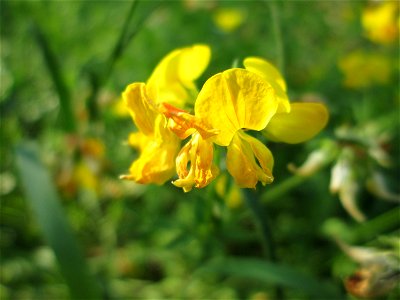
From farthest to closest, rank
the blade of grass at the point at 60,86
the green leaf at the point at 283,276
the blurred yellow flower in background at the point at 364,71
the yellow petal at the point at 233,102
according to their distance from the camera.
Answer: the blurred yellow flower in background at the point at 364,71, the blade of grass at the point at 60,86, the green leaf at the point at 283,276, the yellow petal at the point at 233,102

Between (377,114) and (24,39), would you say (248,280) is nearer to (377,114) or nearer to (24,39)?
(377,114)

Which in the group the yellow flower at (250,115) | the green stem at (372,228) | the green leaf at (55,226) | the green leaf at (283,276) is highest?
the yellow flower at (250,115)

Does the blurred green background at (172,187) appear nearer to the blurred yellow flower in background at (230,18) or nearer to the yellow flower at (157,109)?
the blurred yellow flower in background at (230,18)

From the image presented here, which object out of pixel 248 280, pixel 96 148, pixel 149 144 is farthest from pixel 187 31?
pixel 149 144

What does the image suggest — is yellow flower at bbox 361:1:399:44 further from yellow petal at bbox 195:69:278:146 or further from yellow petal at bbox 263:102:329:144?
yellow petal at bbox 195:69:278:146

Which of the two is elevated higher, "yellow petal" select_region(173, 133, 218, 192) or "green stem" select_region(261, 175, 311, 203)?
"yellow petal" select_region(173, 133, 218, 192)

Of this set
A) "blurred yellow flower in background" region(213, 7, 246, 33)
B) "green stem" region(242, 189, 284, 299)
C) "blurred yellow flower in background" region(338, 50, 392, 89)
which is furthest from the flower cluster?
"blurred yellow flower in background" region(213, 7, 246, 33)

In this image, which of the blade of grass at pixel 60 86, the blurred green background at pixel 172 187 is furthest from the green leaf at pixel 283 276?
the blade of grass at pixel 60 86

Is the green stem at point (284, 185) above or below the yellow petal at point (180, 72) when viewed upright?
below

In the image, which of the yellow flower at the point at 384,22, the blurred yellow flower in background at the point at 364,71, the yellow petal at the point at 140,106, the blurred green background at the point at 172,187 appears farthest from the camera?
the yellow flower at the point at 384,22
